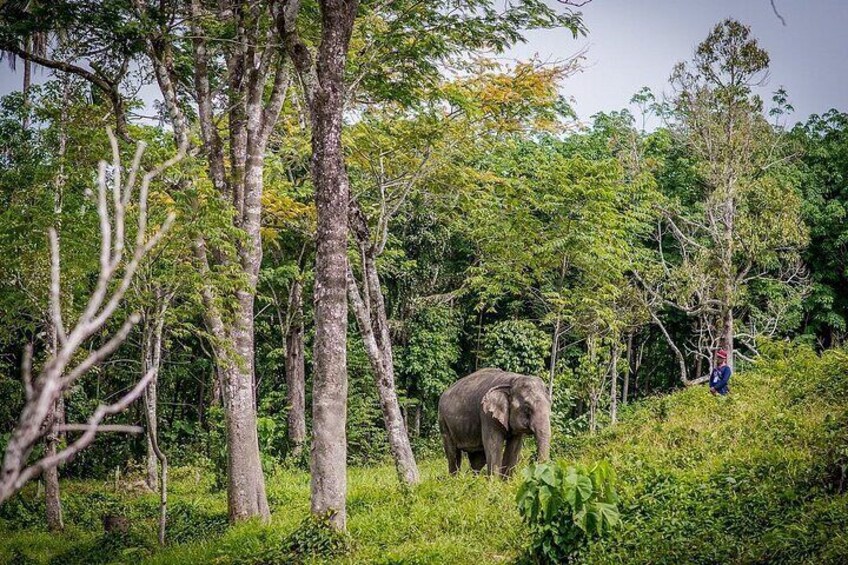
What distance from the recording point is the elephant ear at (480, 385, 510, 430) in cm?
1348

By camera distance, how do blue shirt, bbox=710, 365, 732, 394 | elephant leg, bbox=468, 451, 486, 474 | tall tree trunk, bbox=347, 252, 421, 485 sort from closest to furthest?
tall tree trunk, bbox=347, 252, 421, 485 → elephant leg, bbox=468, 451, 486, 474 → blue shirt, bbox=710, 365, 732, 394

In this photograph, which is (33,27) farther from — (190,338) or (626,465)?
(190,338)

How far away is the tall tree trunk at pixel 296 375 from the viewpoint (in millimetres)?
22672

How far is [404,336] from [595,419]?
6.86 m

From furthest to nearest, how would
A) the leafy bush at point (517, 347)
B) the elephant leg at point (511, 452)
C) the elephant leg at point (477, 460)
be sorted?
the leafy bush at point (517, 347)
the elephant leg at point (477, 460)
the elephant leg at point (511, 452)

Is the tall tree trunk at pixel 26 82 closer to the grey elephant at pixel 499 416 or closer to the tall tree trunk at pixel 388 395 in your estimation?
the tall tree trunk at pixel 388 395

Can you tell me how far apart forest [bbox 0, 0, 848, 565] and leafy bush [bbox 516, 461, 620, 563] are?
0.09 feet

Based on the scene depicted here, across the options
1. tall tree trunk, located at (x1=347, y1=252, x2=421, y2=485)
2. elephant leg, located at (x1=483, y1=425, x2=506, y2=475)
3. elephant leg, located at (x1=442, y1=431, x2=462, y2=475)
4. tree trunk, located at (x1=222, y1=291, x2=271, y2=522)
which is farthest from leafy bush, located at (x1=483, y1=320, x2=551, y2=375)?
tree trunk, located at (x1=222, y1=291, x2=271, y2=522)

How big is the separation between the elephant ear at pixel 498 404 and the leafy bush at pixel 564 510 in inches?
232

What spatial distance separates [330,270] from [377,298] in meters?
5.26

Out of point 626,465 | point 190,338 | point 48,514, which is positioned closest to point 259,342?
point 190,338

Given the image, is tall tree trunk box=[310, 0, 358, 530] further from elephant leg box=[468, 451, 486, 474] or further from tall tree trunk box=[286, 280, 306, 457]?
tall tree trunk box=[286, 280, 306, 457]

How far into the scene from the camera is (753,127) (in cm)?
2316

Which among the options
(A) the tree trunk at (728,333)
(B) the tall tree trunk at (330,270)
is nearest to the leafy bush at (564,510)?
(B) the tall tree trunk at (330,270)
